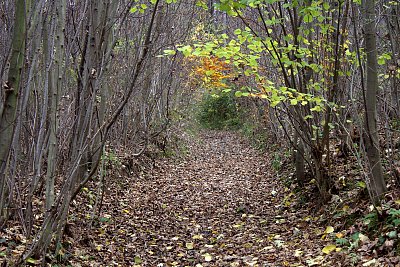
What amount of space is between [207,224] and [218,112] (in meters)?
18.0

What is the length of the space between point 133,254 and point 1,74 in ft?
9.57

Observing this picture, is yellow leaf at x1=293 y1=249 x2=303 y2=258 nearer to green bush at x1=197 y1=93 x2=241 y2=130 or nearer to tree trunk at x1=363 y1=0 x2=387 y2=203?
tree trunk at x1=363 y1=0 x2=387 y2=203

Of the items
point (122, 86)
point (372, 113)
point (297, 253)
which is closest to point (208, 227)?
point (297, 253)

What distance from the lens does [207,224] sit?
6.30 m

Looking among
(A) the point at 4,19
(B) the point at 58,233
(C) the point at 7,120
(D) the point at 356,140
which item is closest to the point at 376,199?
(D) the point at 356,140

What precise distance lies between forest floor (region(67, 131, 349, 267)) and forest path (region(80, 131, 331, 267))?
0.01 metres

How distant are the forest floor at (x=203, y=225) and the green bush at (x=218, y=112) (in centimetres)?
1250

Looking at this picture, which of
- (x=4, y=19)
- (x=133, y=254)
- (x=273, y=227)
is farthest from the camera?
(x=273, y=227)

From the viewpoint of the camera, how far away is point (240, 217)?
6.53m

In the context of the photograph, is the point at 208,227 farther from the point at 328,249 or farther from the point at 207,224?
the point at 328,249

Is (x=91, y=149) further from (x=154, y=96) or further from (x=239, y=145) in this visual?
(x=239, y=145)

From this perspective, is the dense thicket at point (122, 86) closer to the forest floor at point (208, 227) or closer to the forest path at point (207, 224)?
the forest floor at point (208, 227)

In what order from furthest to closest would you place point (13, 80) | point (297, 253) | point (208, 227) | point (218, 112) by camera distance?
1. point (218, 112)
2. point (208, 227)
3. point (297, 253)
4. point (13, 80)

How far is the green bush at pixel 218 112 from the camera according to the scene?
887 inches
